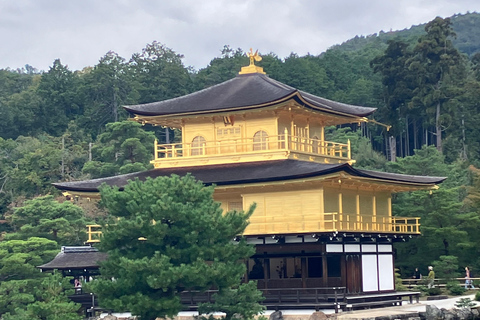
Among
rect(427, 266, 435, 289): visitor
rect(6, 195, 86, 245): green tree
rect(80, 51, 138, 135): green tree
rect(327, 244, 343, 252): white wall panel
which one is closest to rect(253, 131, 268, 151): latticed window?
rect(327, 244, 343, 252): white wall panel

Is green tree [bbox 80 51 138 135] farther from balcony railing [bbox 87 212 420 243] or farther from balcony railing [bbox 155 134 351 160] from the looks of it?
balcony railing [bbox 87 212 420 243]

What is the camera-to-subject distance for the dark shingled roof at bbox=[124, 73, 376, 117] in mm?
40250

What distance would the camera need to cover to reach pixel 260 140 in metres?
41.2

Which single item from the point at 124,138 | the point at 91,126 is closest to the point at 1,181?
the point at 124,138

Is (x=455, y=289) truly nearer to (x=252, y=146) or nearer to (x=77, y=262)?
(x=252, y=146)

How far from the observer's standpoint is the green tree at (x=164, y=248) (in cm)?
3123

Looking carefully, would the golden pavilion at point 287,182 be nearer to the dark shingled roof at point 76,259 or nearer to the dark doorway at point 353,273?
the dark doorway at point 353,273

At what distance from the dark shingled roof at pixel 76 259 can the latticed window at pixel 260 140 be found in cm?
823

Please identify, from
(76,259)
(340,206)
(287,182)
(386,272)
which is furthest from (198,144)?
(386,272)

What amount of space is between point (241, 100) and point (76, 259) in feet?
33.7

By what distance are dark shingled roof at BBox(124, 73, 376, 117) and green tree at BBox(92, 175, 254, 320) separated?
26.4ft

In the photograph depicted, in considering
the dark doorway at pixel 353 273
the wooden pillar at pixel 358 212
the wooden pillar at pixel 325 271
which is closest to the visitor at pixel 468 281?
the dark doorway at pixel 353 273

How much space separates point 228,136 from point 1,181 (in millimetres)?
33811

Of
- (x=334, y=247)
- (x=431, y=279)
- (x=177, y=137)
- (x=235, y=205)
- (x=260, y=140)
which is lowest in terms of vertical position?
(x=431, y=279)
